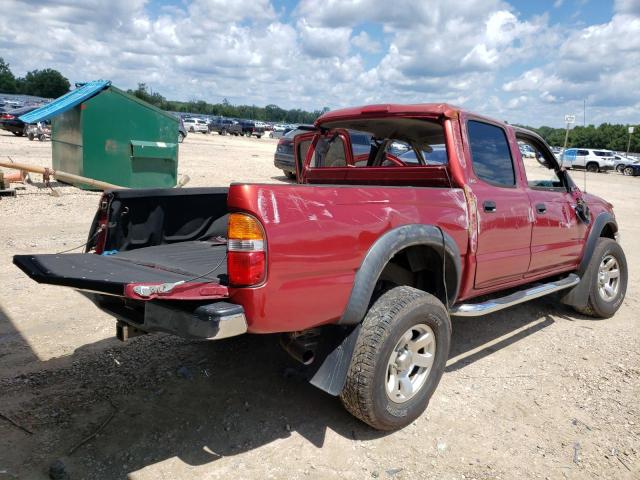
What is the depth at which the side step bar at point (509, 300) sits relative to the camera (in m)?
3.71

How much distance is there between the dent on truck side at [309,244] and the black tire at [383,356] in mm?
258

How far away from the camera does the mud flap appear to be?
285 centimetres

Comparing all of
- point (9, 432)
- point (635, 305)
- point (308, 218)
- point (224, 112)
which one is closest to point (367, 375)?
point (308, 218)

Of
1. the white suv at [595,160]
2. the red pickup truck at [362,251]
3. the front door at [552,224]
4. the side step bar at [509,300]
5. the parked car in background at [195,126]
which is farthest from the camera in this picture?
the parked car in background at [195,126]

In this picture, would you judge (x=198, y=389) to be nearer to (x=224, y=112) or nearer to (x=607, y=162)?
(x=607, y=162)

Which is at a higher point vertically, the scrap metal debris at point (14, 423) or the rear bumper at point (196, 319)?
the rear bumper at point (196, 319)

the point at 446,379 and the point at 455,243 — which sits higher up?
the point at 455,243

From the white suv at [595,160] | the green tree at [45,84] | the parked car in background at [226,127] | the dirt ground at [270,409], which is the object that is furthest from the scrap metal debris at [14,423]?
the green tree at [45,84]

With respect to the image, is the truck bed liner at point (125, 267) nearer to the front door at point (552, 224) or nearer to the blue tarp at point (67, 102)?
the front door at point (552, 224)

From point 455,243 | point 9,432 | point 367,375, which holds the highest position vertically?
point 455,243

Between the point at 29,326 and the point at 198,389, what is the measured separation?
1.81 m

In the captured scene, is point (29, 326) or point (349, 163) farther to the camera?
point (349, 163)

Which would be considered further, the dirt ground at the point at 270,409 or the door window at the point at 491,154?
the door window at the point at 491,154

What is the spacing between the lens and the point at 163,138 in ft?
37.3
